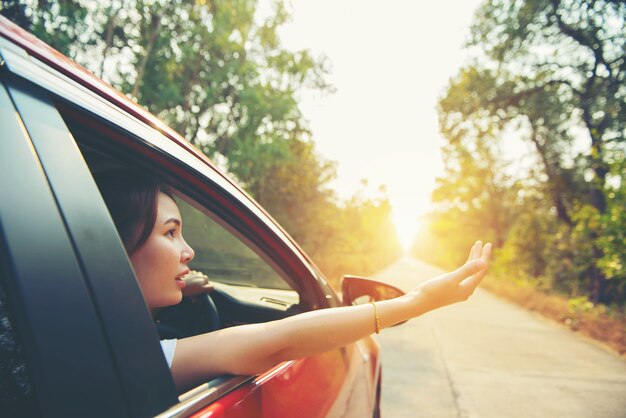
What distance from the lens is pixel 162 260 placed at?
1014 mm

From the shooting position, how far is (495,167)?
86.6 ft

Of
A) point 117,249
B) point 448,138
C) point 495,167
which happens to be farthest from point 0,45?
point 495,167

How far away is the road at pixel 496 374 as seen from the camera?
12.1 ft

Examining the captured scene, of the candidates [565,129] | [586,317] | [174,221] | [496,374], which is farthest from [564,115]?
[174,221]

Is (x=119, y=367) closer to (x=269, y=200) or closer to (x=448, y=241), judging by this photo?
(x=269, y=200)

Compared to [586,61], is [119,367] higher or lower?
lower

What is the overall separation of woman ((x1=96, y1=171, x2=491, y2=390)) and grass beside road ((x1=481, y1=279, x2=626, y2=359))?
26.3 ft

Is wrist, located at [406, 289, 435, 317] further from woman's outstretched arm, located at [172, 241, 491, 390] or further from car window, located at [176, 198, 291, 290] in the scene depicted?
car window, located at [176, 198, 291, 290]

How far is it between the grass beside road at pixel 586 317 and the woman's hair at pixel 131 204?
8.68 meters

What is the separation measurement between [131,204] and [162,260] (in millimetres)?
196

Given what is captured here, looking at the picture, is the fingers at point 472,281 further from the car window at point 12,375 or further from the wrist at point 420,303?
the car window at point 12,375

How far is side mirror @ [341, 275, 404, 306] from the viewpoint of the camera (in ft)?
5.87

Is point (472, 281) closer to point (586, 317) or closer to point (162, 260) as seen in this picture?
point (162, 260)

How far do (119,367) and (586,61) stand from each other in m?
15.6
